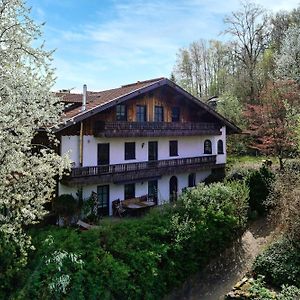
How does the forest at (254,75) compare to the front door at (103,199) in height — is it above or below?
above

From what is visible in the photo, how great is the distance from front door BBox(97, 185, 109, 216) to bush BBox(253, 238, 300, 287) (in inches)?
421

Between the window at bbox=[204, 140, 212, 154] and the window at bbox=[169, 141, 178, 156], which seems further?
the window at bbox=[204, 140, 212, 154]

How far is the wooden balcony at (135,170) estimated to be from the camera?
747 inches

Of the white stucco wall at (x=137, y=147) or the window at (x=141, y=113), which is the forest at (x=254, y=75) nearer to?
the white stucco wall at (x=137, y=147)

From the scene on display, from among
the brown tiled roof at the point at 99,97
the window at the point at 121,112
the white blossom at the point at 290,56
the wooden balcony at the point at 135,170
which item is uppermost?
the white blossom at the point at 290,56

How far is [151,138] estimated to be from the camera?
78.6 feet

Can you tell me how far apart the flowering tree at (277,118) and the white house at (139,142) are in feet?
9.04

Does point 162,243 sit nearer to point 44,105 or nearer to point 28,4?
point 44,105

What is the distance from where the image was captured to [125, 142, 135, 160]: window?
2260 cm

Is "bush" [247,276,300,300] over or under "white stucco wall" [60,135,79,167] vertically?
under

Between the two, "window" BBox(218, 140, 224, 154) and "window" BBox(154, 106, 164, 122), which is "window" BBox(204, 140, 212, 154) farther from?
"window" BBox(154, 106, 164, 122)

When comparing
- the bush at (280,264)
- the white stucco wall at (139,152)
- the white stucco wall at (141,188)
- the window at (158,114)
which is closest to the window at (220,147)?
the white stucco wall at (139,152)

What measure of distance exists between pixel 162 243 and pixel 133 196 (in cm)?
1006

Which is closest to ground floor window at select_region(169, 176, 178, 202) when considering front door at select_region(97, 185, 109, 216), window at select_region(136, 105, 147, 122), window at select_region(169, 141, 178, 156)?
window at select_region(169, 141, 178, 156)
